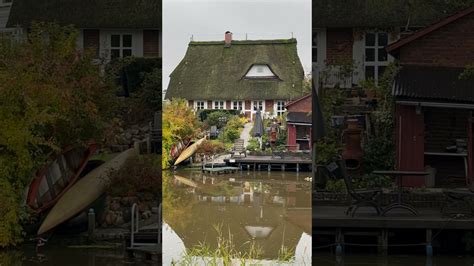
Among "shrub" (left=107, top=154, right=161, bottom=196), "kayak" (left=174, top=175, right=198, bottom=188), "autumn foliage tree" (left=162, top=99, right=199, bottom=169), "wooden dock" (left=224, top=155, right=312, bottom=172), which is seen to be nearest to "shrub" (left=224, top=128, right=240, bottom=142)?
"wooden dock" (left=224, top=155, right=312, bottom=172)

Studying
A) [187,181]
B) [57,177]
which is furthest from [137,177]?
[57,177]

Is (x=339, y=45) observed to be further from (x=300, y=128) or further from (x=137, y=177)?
(x=137, y=177)

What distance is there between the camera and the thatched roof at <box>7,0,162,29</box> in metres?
9.19

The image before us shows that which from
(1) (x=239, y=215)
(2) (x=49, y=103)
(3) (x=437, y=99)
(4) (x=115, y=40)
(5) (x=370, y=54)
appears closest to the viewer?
(3) (x=437, y=99)

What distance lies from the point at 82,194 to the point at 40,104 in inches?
41.1

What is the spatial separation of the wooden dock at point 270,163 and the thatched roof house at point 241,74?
0.50 metres

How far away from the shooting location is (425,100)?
8914 millimetres

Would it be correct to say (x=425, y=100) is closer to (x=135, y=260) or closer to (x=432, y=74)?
(x=432, y=74)

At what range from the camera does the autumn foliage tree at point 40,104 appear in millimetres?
9203

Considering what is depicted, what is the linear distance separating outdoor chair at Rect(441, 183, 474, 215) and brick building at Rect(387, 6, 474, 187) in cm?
10

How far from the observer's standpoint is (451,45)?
891cm

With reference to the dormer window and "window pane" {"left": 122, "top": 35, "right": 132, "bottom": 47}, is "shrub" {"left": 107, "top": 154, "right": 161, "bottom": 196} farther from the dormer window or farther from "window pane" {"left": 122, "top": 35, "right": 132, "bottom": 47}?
the dormer window

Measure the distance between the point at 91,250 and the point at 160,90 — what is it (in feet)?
6.02

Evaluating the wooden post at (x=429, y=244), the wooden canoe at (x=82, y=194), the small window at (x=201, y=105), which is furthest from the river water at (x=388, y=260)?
the wooden canoe at (x=82, y=194)
